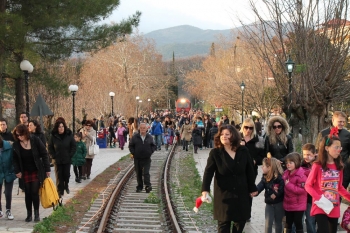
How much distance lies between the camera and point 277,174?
7465 millimetres

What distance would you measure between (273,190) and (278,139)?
4.67 ft

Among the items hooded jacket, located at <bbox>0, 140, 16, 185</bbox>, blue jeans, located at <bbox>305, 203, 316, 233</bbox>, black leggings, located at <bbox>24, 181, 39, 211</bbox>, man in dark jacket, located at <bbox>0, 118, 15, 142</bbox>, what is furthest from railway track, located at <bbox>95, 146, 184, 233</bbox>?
man in dark jacket, located at <bbox>0, 118, 15, 142</bbox>

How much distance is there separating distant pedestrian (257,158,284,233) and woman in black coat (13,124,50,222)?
4021 millimetres

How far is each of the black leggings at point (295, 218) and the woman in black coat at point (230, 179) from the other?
1.57 metres

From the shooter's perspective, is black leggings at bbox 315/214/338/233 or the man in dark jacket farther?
the man in dark jacket

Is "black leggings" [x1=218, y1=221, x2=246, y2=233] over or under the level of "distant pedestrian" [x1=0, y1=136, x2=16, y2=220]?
under

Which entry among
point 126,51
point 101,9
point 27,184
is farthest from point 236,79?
point 27,184

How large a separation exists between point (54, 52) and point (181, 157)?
797cm

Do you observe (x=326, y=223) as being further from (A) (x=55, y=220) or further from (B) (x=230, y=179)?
(A) (x=55, y=220)

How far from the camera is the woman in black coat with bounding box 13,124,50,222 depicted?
29.8 ft

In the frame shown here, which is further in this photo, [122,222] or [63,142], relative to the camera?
[63,142]

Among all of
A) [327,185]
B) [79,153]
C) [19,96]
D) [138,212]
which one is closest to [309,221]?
[327,185]

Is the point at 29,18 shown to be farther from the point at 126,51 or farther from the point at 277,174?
the point at 126,51

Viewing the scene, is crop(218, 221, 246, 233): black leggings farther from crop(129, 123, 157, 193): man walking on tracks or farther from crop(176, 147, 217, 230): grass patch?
crop(129, 123, 157, 193): man walking on tracks
